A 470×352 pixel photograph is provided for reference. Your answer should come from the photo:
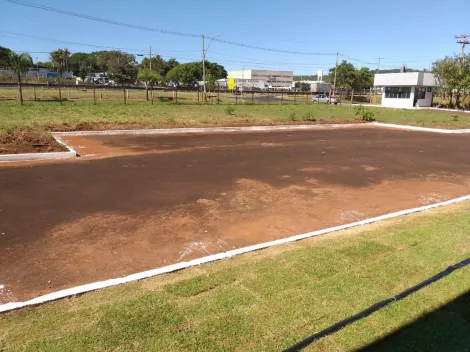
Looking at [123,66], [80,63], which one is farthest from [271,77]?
[123,66]

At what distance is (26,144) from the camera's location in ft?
44.1

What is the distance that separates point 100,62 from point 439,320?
128 meters

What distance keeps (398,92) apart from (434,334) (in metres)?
53.6

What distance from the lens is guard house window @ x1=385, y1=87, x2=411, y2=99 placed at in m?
50.0

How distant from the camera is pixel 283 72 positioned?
155 m

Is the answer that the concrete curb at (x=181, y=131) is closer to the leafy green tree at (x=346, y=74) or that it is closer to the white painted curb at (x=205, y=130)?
the white painted curb at (x=205, y=130)

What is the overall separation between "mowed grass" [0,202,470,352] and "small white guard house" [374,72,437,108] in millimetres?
48504

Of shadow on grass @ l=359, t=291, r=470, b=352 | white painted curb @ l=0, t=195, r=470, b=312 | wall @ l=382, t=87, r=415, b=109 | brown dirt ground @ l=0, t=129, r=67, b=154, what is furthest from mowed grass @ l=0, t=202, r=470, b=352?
wall @ l=382, t=87, r=415, b=109

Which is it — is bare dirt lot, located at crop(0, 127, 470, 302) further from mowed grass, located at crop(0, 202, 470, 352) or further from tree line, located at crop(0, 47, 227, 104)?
tree line, located at crop(0, 47, 227, 104)

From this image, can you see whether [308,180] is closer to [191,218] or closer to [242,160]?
[242,160]

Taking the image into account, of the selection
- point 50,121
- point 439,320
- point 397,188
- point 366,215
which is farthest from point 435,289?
point 50,121

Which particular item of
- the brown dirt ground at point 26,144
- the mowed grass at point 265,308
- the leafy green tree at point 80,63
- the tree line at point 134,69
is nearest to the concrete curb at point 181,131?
the brown dirt ground at point 26,144

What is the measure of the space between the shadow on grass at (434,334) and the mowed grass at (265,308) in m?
0.01

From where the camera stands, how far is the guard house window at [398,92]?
164 feet
